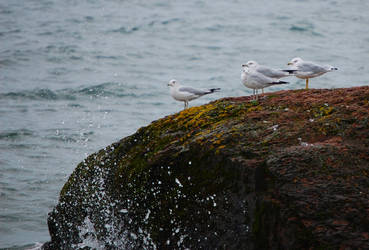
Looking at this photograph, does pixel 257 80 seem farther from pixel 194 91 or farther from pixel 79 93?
pixel 79 93

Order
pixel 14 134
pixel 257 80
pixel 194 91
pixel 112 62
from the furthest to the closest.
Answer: pixel 112 62 < pixel 14 134 < pixel 194 91 < pixel 257 80

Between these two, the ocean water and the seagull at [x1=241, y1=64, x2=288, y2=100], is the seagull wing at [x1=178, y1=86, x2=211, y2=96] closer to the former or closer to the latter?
the seagull at [x1=241, y1=64, x2=288, y2=100]

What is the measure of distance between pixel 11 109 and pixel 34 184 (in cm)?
499

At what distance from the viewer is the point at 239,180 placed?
182 inches

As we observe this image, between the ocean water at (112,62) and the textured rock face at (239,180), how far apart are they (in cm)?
224

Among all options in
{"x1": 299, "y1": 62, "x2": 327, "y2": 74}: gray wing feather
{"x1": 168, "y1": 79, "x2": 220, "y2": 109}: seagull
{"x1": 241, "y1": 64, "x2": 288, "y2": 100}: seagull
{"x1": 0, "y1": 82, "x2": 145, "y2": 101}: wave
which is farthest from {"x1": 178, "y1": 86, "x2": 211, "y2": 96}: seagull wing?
{"x1": 0, "y1": 82, "x2": 145, "y2": 101}: wave

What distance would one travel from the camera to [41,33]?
22.8 metres

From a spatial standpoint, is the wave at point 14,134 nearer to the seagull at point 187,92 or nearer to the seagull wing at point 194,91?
the seagull at point 187,92

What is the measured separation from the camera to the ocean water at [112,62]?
409 inches

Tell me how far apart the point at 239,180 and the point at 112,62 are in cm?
1528

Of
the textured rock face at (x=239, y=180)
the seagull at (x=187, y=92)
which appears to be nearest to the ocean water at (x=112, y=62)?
the textured rock face at (x=239, y=180)

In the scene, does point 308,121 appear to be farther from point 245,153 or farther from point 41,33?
point 41,33

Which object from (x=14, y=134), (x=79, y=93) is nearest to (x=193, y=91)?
(x=14, y=134)

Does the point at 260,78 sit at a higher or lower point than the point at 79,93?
higher
